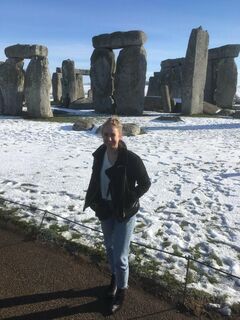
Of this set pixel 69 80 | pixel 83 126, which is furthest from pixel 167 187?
pixel 69 80

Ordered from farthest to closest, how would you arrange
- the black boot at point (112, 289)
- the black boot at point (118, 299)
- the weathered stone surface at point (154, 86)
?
the weathered stone surface at point (154, 86)
the black boot at point (112, 289)
the black boot at point (118, 299)

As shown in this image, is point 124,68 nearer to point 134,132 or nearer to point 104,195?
point 134,132

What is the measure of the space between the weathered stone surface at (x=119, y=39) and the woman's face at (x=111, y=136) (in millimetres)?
15205

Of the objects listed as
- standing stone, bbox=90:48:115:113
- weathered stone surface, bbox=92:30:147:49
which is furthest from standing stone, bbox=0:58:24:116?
weathered stone surface, bbox=92:30:147:49

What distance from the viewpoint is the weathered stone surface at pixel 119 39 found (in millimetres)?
17844

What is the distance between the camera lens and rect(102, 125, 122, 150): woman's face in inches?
137

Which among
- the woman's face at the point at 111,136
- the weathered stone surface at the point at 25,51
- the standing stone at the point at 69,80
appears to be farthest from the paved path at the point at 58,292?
the standing stone at the point at 69,80

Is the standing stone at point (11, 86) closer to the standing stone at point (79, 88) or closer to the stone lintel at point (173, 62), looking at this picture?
the standing stone at point (79, 88)

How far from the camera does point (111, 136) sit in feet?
11.4

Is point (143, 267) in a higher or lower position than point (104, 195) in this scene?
lower

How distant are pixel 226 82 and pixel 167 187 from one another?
17.7m

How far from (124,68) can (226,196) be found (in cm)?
1267

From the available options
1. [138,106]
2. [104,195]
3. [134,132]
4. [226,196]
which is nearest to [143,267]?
[104,195]

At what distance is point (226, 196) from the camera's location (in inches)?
257
